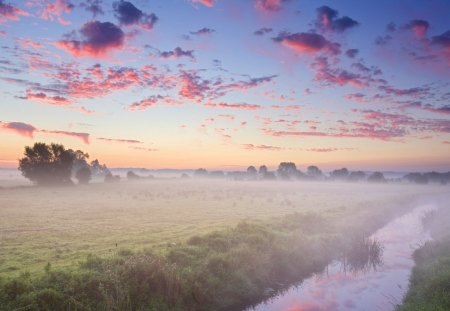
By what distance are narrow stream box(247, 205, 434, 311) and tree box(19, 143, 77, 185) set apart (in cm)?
8199

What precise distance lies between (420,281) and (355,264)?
5.87m

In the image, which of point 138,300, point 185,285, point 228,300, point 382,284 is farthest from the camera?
point 382,284

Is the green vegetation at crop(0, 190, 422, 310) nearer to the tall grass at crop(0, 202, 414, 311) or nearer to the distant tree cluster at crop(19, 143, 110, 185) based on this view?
the tall grass at crop(0, 202, 414, 311)

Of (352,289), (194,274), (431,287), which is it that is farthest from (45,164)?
(431,287)

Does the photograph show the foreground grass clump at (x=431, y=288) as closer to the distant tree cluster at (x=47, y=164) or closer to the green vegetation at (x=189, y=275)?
the green vegetation at (x=189, y=275)

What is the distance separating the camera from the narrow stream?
1734cm

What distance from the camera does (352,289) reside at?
64.3 feet

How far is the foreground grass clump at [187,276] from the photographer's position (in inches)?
511

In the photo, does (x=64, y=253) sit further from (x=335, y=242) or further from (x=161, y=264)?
(x=335, y=242)

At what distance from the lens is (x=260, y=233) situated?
950 inches

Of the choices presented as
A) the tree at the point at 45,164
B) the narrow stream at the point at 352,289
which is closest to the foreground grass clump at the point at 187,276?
the narrow stream at the point at 352,289

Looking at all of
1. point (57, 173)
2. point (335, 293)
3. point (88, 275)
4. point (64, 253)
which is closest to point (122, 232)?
point (64, 253)

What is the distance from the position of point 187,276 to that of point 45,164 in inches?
3264

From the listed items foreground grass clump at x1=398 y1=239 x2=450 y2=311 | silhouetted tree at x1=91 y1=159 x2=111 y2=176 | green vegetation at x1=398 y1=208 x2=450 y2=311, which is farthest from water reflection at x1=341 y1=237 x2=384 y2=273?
silhouetted tree at x1=91 y1=159 x2=111 y2=176
